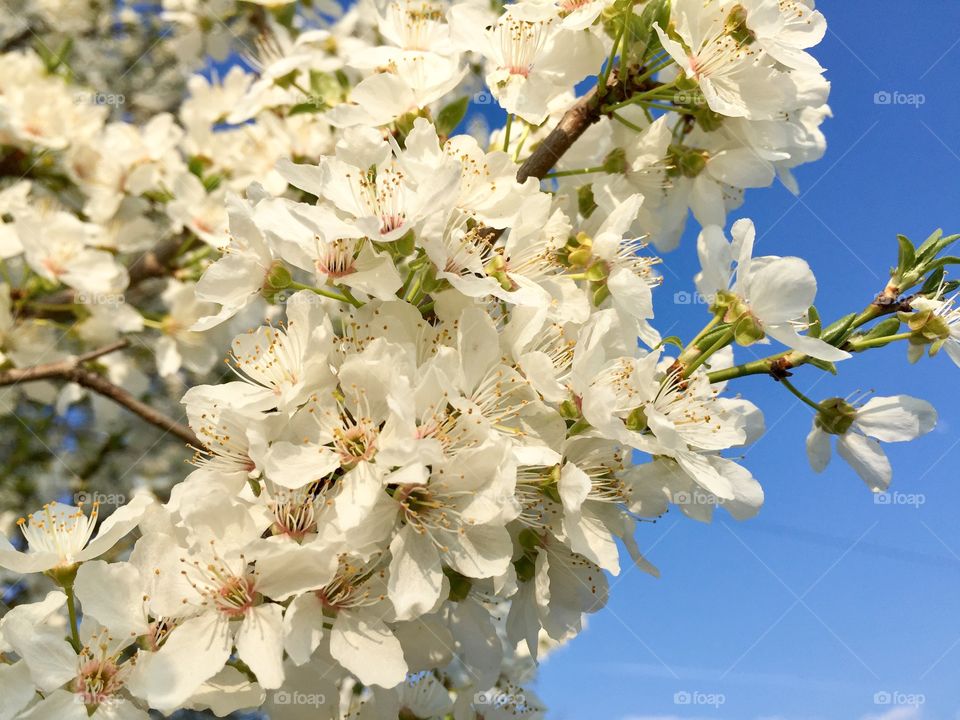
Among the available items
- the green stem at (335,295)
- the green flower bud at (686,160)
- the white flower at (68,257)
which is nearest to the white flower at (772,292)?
the green flower bud at (686,160)

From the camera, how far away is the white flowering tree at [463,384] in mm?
1277

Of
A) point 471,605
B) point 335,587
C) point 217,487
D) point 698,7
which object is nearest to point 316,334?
point 217,487

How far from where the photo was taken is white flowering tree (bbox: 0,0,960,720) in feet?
4.19

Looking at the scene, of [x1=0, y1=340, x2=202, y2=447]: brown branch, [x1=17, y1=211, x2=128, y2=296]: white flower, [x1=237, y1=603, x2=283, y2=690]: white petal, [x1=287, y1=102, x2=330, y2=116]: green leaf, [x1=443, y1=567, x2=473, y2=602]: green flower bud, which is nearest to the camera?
[x1=237, y1=603, x2=283, y2=690]: white petal

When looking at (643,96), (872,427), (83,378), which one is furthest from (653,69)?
(83,378)

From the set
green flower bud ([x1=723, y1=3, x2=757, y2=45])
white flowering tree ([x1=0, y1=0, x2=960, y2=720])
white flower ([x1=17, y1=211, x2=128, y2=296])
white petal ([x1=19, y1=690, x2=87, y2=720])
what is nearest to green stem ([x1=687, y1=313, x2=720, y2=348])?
white flowering tree ([x1=0, y1=0, x2=960, y2=720])

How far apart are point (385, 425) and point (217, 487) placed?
0.29 metres

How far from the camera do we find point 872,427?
169cm

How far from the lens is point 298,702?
1444mm

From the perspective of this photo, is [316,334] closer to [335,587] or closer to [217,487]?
[217,487]

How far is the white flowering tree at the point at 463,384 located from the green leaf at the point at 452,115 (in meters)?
0.01

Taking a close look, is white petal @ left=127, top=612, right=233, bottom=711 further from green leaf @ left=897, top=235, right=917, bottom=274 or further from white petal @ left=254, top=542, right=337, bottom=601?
green leaf @ left=897, top=235, right=917, bottom=274

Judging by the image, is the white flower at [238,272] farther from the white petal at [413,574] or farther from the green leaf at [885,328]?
the green leaf at [885,328]

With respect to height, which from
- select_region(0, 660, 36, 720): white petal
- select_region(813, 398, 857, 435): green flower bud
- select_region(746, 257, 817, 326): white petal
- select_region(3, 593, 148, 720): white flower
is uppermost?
select_region(746, 257, 817, 326): white petal
